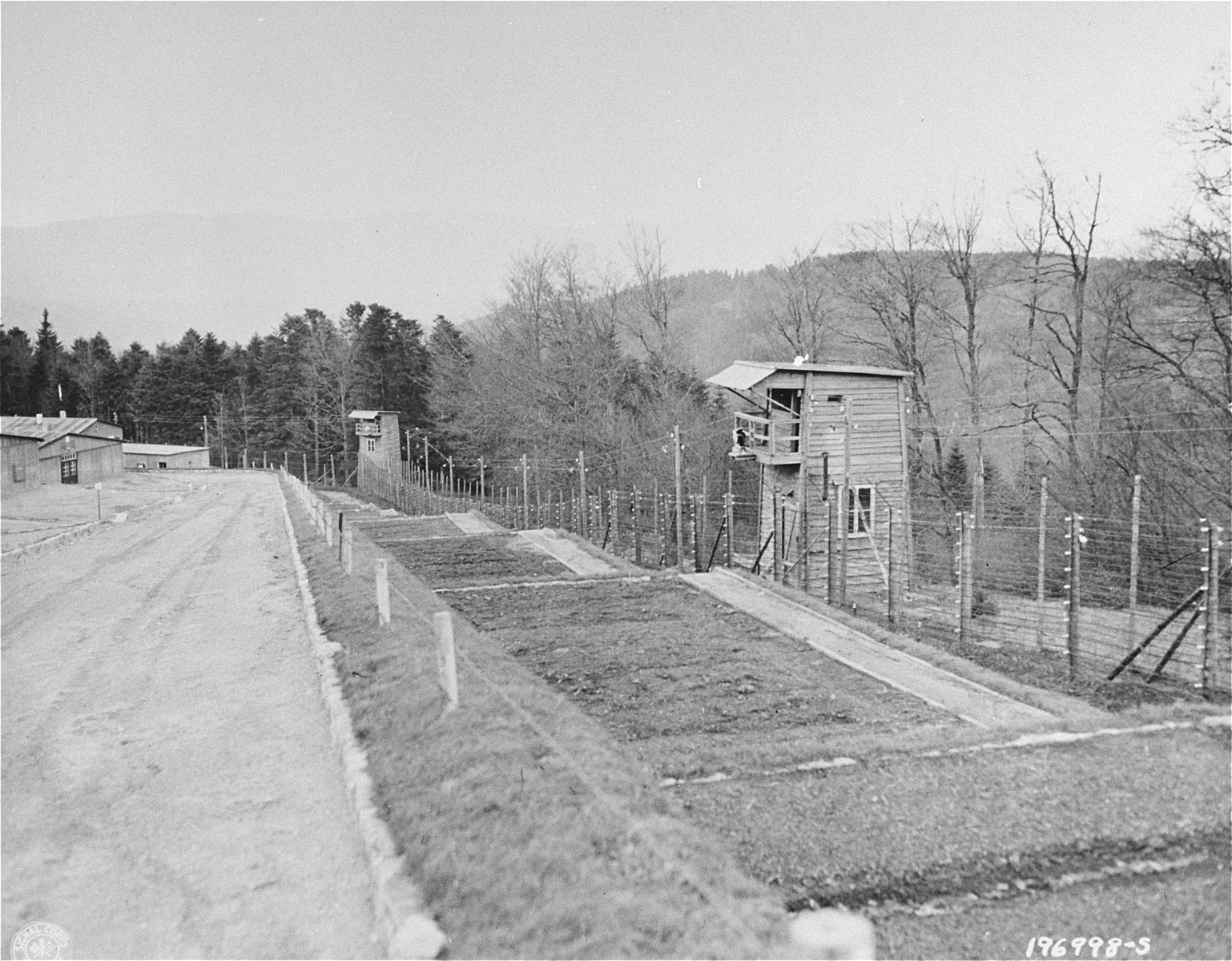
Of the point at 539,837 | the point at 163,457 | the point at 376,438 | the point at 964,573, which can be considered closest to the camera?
the point at 539,837

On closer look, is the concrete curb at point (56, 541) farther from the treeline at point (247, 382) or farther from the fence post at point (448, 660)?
the treeline at point (247, 382)

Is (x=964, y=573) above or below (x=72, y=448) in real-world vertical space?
below

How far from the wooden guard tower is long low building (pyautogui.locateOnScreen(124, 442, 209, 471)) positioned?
61.1 m

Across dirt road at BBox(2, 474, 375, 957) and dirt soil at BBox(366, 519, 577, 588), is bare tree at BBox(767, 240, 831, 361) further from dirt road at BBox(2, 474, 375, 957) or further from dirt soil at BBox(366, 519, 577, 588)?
dirt road at BBox(2, 474, 375, 957)

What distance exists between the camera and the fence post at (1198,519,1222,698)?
366 inches

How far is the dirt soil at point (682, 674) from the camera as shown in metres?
8.38

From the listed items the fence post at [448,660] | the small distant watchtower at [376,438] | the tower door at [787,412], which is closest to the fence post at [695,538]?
the tower door at [787,412]

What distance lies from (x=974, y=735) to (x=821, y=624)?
6353mm

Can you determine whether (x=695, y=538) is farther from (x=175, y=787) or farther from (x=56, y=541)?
(x=56, y=541)

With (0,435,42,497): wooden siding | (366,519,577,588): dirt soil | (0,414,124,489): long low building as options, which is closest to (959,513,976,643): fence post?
(366,519,577,588): dirt soil

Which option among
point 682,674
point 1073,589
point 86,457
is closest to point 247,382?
point 86,457

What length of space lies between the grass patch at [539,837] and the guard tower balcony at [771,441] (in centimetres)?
1734

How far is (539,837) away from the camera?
16.1 ft

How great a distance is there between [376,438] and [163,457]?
2245 centimetres
